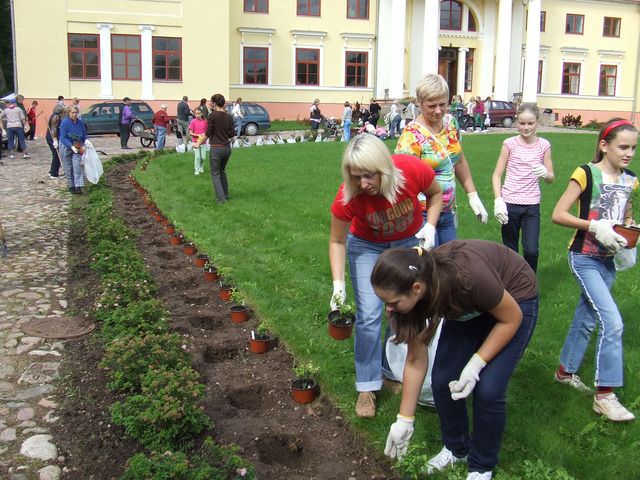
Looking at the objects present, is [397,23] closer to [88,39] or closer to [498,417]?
[88,39]

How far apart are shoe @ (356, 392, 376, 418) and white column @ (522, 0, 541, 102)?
41.5 m

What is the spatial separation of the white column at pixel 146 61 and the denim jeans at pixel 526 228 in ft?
99.3

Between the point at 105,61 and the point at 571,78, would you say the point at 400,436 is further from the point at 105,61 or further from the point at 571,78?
the point at 571,78

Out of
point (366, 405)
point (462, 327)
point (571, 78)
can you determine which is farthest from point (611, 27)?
point (462, 327)

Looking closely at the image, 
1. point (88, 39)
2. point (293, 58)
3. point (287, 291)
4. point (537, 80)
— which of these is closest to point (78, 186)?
point (287, 291)

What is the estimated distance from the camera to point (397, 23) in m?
38.6

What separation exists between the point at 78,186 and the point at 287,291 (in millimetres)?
8434

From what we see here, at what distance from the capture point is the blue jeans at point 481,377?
2.97 metres

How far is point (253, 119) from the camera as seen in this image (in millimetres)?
30328

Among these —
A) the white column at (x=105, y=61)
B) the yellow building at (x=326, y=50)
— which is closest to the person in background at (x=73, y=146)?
the yellow building at (x=326, y=50)

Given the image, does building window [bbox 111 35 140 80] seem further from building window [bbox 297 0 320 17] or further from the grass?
the grass

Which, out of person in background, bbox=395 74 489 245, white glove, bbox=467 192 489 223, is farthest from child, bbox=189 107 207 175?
person in background, bbox=395 74 489 245

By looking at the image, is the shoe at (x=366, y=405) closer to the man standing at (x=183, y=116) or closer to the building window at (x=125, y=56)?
the man standing at (x=183, y=116)

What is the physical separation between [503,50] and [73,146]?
33966mm
